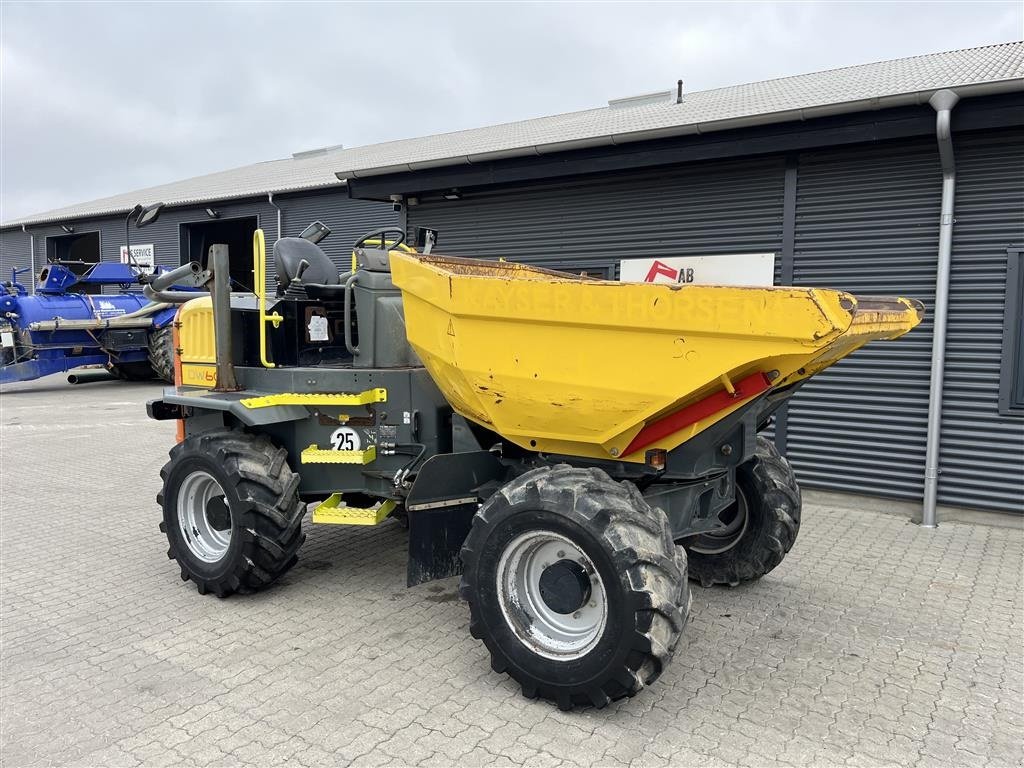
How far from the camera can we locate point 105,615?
14.4 ft

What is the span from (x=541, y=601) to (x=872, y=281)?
5310 millimetres

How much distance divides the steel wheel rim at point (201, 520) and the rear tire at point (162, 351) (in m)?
11.7

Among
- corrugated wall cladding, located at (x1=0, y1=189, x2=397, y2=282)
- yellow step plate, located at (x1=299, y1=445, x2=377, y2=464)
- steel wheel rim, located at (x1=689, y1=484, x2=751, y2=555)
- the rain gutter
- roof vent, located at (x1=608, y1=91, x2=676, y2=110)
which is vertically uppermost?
roof vent, located at (x1=608, y1=91, x2=676, y2=110)

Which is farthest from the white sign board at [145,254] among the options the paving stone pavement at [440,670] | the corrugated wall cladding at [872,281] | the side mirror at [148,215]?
the corrugated wall cladding at [872,281]

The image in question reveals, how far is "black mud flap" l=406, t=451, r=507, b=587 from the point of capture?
3896 millimetres

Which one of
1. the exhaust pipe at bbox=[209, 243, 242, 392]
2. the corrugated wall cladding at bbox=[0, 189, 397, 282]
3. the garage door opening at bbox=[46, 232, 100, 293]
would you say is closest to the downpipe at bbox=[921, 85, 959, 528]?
the exhaust pipe at bbox=[209, 243, 242, 392]

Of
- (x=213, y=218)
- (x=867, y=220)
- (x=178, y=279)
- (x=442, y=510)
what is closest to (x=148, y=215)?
(x=178, y=279)

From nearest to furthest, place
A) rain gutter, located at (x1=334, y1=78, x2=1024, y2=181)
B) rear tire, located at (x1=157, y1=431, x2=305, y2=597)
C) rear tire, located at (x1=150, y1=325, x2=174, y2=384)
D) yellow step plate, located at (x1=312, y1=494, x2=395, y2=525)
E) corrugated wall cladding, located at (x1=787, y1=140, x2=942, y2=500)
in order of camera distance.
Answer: rear tire, located at (x1=157, y1=431, x2=305, y2=597) → yellow step plate, located at (x1=312, y1=494, x2=395, y2=525) → rain gutter, located at (x1=334, y1=78, x2=1024, y2=181) → corrugated wall cladding, located at (x1=787, y1=140, x2=942, y2=500) → rear tire, located at (x1=150, y1=325, x2=174, y2=384)

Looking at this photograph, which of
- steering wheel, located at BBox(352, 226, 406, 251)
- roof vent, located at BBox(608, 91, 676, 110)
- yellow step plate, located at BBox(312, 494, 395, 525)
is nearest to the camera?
yellow step plate, located at BBox(312, 494, 395, 525)

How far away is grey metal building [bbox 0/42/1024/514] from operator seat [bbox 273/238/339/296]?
12.5ft

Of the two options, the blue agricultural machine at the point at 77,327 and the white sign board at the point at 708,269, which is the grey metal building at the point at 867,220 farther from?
the blue agricultural machine at the point at 77,327

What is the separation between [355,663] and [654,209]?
237 inches

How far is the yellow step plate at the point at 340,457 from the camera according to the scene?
4.61m

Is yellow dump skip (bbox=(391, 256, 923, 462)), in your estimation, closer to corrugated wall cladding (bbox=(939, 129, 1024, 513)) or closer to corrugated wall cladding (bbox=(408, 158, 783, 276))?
corrugated wall cladding (bbox=(939, 129, 1024, 513))
